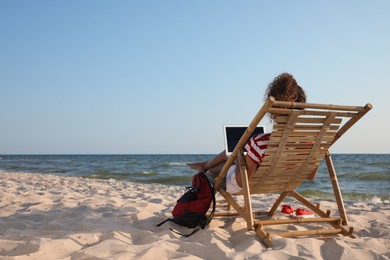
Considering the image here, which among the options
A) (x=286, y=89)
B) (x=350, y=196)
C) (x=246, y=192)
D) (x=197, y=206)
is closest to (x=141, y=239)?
(x=197, y=206)

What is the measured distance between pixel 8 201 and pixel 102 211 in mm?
1440

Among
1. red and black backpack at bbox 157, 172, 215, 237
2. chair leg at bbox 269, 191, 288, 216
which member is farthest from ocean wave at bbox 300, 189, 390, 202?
red and black backpack at bbox 157, 172, 215, 237

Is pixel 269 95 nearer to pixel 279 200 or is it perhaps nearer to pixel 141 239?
pixel 279 200

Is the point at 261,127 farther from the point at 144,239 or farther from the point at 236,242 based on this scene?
the point at 144,239

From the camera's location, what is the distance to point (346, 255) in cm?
229

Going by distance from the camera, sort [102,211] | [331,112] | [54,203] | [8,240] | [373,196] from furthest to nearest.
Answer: [373,196], [54,203], [102,211], [331,112], [8,240]

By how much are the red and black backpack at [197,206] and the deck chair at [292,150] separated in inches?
4.4

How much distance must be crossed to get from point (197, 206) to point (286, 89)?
1.31 metres

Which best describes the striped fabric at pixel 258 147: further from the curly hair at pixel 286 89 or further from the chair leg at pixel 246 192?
the curly hair at pixel 286 89

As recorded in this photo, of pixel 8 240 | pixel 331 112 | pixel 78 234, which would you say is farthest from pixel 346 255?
pixel 8 240

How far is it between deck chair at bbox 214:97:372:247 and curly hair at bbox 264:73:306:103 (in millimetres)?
104

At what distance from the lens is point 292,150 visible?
9.22 ft

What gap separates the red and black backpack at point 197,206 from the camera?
311cm

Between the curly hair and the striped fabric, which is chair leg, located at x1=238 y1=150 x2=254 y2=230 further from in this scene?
the curly hair
